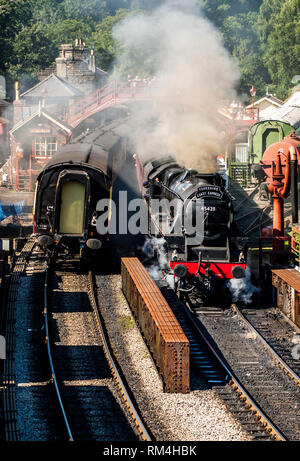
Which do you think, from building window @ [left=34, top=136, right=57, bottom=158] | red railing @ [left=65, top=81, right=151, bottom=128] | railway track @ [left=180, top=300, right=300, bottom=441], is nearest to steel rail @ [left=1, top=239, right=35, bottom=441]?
railway track @ [left=180, top=300, right=300, bottom=441]

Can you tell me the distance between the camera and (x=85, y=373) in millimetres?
12195

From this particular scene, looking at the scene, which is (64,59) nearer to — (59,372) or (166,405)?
(59,372)

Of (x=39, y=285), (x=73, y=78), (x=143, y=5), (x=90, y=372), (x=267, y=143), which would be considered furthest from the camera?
(x=143, y=5)

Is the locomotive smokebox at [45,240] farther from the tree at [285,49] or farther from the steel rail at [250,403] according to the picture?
the tree at [285,49]

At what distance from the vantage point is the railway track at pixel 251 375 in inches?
413

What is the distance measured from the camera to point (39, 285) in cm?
1739

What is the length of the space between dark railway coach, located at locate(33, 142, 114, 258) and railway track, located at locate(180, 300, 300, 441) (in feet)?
12.4

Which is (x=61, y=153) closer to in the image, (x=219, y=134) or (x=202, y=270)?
(x=219, y=134)

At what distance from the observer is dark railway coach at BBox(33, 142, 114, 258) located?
1745 centimetres

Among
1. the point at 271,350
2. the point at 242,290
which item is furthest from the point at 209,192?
the point at 271,350

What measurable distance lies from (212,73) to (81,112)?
16192 mm

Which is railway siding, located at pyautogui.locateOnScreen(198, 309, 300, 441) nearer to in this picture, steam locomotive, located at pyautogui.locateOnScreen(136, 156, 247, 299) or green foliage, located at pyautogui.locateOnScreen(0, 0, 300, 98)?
steam locomotive, located at pyautogui.locateOnScreen(136, 156, 247, 299)

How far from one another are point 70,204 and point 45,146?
56.9 ft
